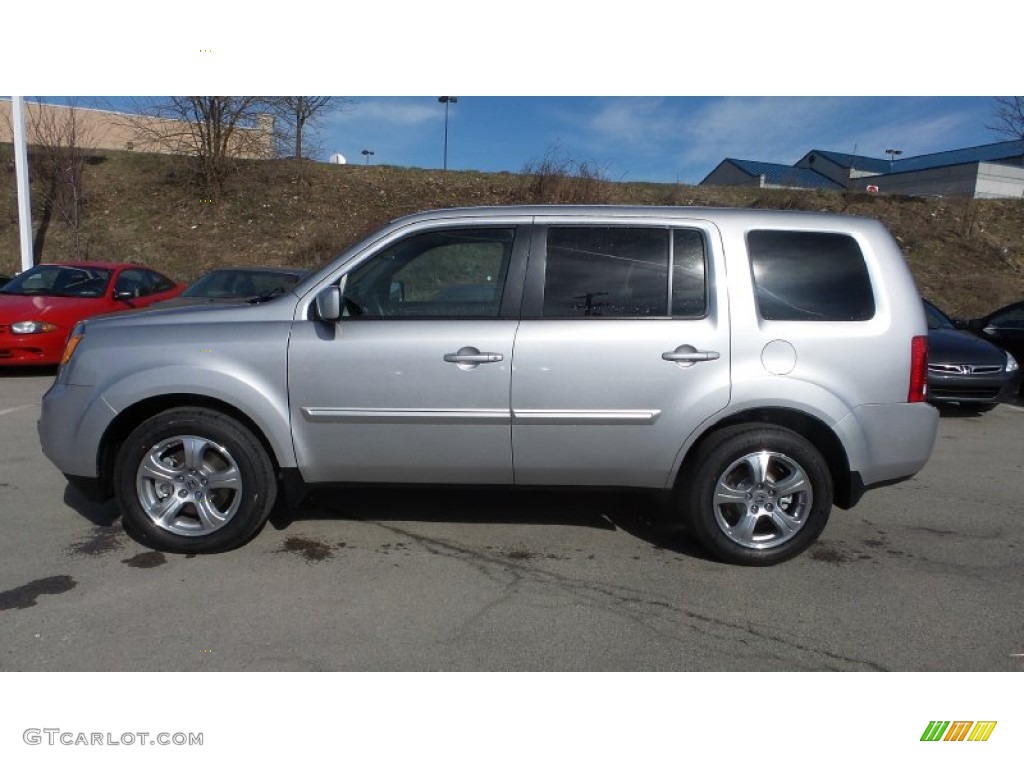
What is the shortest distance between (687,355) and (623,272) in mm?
576

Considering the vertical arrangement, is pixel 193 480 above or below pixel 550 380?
below

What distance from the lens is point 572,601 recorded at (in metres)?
3.46

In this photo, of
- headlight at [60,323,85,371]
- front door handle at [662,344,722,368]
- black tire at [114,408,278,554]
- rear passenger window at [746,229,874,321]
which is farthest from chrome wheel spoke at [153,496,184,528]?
rear passenger window at [746,229,874,321]

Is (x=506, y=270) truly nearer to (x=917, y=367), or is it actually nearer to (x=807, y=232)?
(x=807, y=232)

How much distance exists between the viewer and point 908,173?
34875 mm

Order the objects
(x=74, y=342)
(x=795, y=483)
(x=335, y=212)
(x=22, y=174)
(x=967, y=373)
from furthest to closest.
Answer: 1. (x=335, y=212)
2. (x=22, y=174)
3. (x=967, y=373)
4. (x=74, y=342)
5. (x=795, y=483)

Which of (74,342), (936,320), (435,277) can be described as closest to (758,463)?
(435,277)

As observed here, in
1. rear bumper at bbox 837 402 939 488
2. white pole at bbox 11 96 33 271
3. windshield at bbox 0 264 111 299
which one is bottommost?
rear bumper at bbox 837 402 939 488

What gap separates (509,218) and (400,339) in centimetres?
93

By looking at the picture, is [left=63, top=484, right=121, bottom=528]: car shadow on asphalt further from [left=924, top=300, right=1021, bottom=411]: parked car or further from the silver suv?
[left=924, top=300, right=1021, bottom=411]: parked car

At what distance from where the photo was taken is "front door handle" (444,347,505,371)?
3674mm

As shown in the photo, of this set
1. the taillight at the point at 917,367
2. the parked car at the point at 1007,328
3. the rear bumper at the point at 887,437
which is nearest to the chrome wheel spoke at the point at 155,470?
the rear bumper at the point at 887,437
